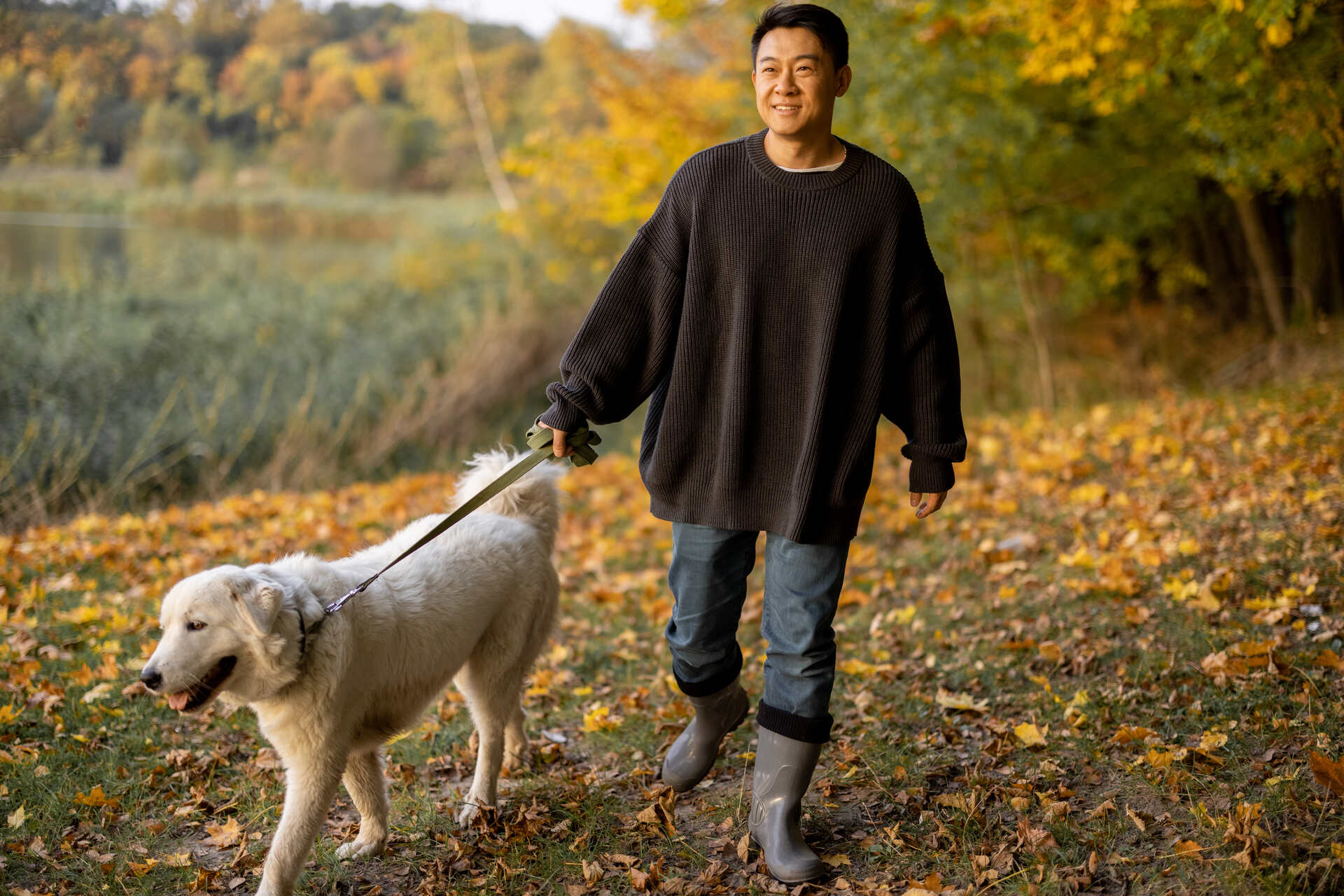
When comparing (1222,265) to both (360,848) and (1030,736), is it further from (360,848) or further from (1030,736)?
(360,848)

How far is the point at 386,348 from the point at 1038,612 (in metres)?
9.73

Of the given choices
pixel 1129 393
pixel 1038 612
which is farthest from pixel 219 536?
pixel 1129 393

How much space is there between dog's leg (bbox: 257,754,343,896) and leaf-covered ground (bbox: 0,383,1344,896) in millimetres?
261

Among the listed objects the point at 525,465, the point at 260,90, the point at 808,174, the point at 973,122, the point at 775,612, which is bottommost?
the point at 775,612

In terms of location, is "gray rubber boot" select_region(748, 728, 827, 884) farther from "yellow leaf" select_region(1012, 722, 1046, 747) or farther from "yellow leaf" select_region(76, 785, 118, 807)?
"yellow leaf" select_region(76, 785, 118, 807)

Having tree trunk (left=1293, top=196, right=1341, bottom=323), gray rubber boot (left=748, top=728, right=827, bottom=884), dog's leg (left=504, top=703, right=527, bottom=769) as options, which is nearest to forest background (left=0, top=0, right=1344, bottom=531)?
tree trunk (left=1293, top=196, right=1341, bottom=323)

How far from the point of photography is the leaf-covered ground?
282 cm

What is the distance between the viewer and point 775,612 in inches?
112

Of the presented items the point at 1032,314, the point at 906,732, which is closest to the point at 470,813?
the point at 906,732

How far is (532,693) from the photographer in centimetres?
429

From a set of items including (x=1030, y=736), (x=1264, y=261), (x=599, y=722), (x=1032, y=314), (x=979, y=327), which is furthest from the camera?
(x=979, y=327)

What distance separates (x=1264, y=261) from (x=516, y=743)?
10074 millimetres

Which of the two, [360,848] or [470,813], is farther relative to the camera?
[470,813]

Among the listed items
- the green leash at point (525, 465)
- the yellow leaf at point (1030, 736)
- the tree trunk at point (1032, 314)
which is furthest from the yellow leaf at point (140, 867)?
the tree trunk at point (1032, 314)
